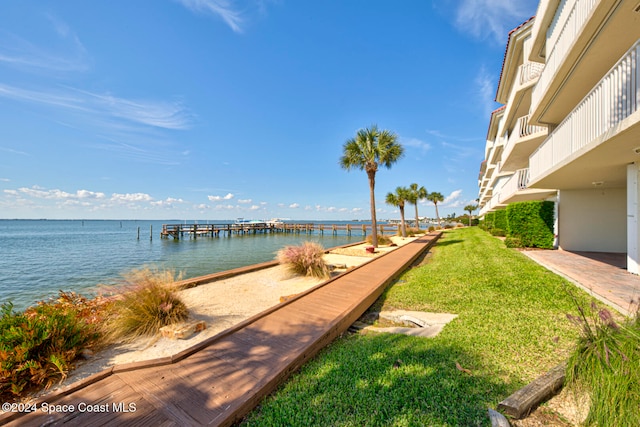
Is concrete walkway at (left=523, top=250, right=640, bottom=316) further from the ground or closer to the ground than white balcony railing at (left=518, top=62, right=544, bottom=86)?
closer to the ground

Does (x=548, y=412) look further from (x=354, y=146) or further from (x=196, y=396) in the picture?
(x=354, y=146)

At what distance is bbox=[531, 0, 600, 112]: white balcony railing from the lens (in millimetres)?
Answer: 6561

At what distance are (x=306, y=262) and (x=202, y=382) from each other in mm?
6544

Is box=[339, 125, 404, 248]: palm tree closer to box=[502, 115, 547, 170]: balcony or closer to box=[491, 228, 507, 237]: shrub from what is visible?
box=[502, 115, 547, 170]: balcony

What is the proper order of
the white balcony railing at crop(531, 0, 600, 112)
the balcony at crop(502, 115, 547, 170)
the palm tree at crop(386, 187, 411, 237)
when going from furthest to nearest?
the palm tree at crop(386, 187, 411, 237), the balcony at crop(502, 115, 547, 170), the white balcony railing at crop(531, 0, 600, 112)

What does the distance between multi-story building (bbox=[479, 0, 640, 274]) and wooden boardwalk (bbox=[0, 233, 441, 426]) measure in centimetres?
694

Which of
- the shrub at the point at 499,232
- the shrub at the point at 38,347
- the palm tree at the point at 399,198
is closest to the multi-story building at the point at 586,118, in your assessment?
the shrub at the point at 499,232

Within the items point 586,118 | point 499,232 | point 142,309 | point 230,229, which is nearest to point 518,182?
point 499,232

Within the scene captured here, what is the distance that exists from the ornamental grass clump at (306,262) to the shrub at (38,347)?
607 cm

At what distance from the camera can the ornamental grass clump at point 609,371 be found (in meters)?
1.95

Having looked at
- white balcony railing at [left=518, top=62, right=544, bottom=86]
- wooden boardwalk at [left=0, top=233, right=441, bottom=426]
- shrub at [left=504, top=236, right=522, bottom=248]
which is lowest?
wooden boardwalk at [left=0, top=233, right=441, bottom=426]

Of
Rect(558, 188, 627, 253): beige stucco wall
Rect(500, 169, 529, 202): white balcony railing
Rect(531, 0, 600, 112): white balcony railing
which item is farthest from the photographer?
Rect(500, 169, 529, 202): white balcony railing

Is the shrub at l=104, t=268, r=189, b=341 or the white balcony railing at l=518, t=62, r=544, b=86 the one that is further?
the white balcony railing at l=518, t=62, r=544, b=86

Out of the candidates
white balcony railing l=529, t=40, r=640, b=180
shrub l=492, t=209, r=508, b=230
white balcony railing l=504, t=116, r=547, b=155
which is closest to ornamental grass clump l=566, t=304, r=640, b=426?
white balcony railing l=529, t=40, r=640, b=180
